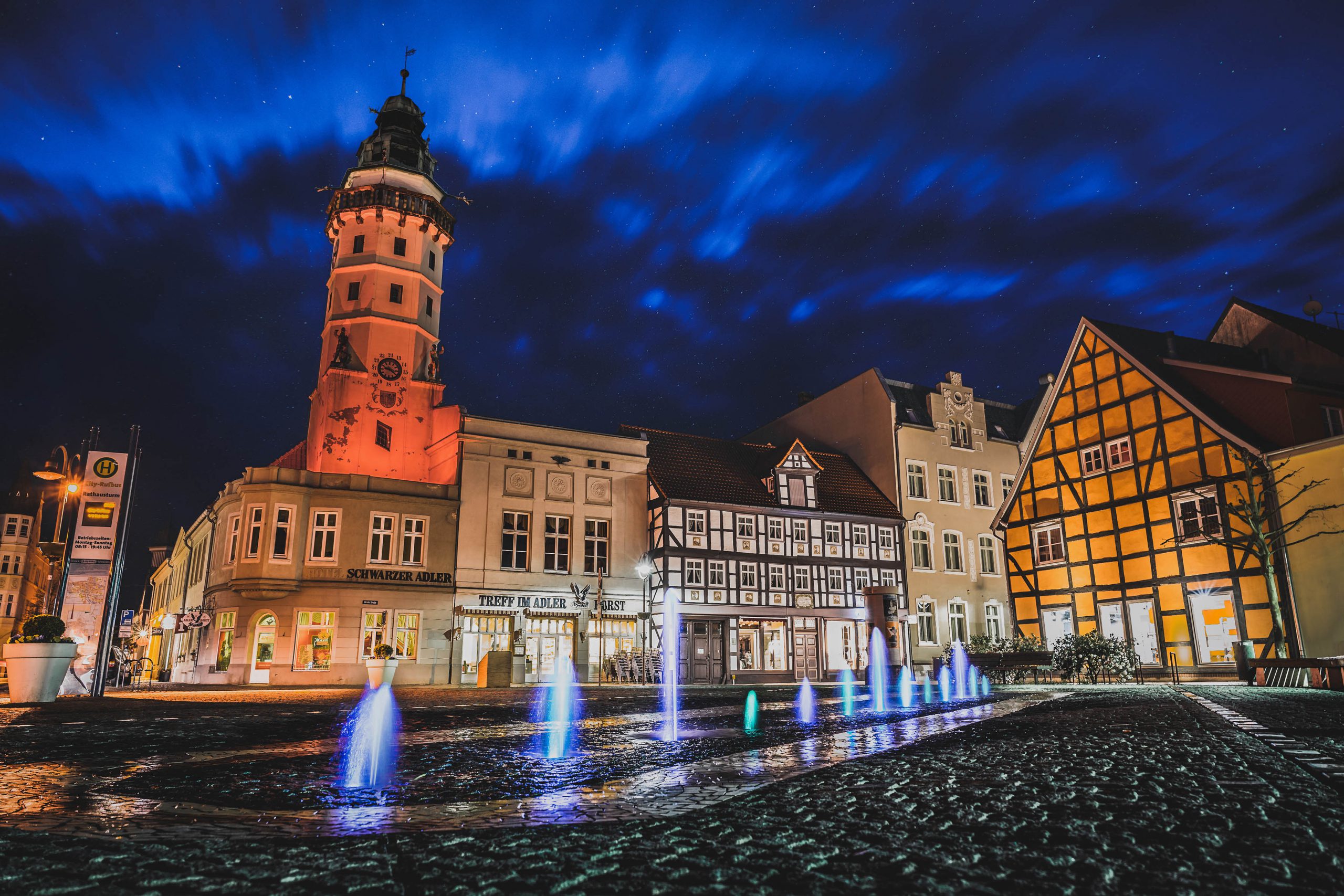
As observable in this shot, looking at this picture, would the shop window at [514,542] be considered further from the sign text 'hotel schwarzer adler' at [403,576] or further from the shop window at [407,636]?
the shop window at [407,636]

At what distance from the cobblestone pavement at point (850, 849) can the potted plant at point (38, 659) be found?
1498 centimetres

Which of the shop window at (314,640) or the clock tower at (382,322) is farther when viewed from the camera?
the clock tower at (382,322)

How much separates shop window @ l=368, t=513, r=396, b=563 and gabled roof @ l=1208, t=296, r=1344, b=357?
35.2 meters

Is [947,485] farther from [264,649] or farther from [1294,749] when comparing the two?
[1294,749]

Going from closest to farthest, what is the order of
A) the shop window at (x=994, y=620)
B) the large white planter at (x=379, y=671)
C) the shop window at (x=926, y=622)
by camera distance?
1. the large white planter at (x=379, y=671)
2. the shop window at (x=926, y=622)
3. the shop window at (x=994, y=620)

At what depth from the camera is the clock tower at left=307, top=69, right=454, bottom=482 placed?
127ft

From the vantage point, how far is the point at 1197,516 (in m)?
30.0

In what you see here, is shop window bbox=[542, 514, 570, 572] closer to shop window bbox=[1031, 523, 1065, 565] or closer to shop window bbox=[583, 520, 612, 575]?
shop window bbox=[583, 520, 612, 575]

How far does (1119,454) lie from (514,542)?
2418 centimetres

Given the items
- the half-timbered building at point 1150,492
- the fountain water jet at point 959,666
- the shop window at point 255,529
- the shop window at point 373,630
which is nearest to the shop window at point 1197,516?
the half-timbered building at point 1150,492

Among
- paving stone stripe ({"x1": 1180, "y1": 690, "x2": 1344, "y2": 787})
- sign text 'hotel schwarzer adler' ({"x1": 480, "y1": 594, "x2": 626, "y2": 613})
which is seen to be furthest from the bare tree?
sign text 'hotel schwarzer adler' ({"x1": 480, "y1": 594, "x2": 626, "y2": 613})

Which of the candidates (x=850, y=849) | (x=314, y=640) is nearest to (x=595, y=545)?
(x=314, y=640)

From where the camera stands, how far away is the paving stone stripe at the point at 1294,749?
5.30 metres

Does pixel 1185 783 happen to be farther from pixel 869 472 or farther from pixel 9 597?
pixel 9 597
